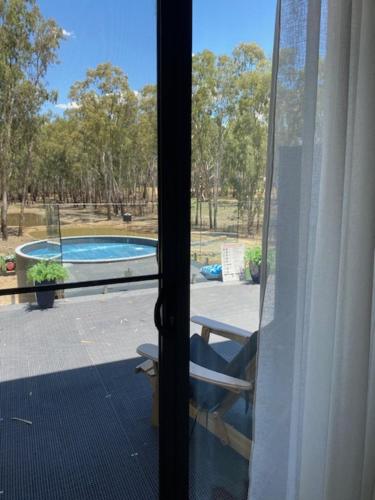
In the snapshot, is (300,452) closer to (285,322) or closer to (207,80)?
A: (285,322)

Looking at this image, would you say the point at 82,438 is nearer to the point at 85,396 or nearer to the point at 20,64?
the point at 85,396

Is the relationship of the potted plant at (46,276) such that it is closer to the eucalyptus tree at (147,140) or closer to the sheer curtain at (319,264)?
the eucalyptus tree at (147,140)

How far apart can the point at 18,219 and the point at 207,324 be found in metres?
0.73

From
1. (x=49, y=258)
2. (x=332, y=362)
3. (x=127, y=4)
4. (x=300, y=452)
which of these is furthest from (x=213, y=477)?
(x=127, y=4)

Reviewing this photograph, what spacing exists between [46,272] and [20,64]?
0.54 metres

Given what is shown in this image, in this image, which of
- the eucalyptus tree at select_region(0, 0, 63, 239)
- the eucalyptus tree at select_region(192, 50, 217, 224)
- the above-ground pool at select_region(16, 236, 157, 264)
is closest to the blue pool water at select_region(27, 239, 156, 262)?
the above-ground pool at select_region(16, 236, 157, 264)

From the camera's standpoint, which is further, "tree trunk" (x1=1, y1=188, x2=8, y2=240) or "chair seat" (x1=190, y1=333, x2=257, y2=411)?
"chair seat" (x1=190, y1=333, x2=257, y2=411)

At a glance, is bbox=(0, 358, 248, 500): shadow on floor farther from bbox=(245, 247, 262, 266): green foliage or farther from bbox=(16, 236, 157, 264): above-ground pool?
bbox=(245, 247, 262, 266): green foliage

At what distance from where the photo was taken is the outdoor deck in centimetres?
115

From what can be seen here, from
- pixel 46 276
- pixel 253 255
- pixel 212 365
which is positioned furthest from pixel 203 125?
pixel 212 365

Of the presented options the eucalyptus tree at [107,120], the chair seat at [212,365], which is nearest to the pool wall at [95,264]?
the eucalyptus tree at [107,120]

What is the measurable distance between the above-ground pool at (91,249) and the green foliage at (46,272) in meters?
0.02

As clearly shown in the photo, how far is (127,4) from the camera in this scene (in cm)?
109

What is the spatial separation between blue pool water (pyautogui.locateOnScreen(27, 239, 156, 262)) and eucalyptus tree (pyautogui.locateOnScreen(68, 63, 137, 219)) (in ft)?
0.31
